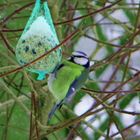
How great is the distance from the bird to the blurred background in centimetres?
6

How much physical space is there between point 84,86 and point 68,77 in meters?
0.34

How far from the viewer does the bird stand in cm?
162

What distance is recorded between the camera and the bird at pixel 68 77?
1.62 m

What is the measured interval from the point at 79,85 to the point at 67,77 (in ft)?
0.22

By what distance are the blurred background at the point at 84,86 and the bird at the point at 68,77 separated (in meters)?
0.06

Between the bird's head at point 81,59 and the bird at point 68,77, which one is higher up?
the bird's head at point 81,59

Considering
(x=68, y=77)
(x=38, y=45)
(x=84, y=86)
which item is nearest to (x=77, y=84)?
(x=68, y=77)

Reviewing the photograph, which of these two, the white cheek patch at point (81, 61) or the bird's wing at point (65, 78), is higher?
the white cheek patch at point (81, 61)

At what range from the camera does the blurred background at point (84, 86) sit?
1.57m

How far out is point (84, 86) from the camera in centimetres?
199

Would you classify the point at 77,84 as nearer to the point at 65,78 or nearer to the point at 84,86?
the point at 65,78

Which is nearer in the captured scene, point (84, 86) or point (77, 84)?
point (77, 84)

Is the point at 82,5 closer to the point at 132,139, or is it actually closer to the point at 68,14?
the point at 68,14

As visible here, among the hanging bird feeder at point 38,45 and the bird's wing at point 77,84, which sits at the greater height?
the hanging bird feeder at point 38,45
